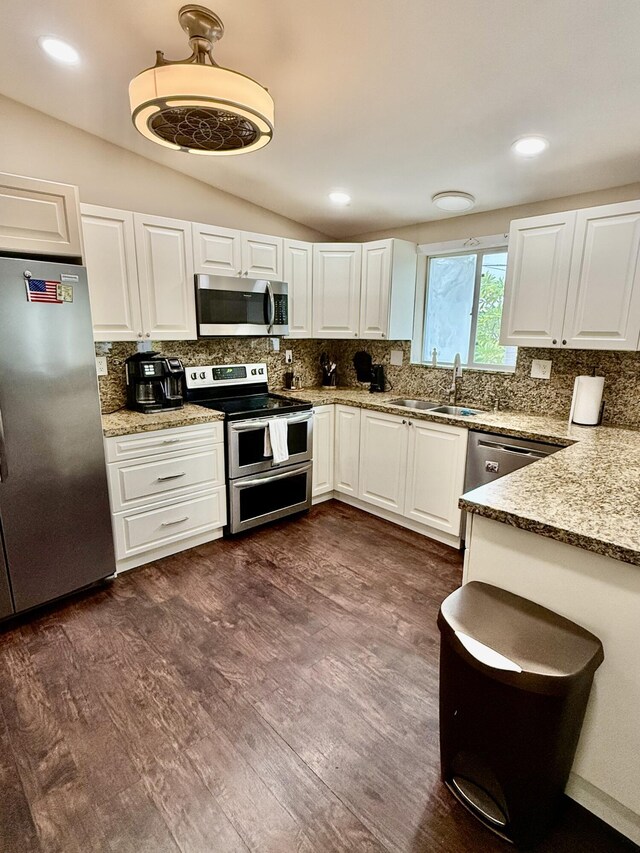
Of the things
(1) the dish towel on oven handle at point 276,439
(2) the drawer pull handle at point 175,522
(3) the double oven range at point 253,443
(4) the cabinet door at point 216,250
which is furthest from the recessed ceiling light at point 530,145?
(2) the drawer pull handle at point 175,522

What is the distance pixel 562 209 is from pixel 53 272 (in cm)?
299

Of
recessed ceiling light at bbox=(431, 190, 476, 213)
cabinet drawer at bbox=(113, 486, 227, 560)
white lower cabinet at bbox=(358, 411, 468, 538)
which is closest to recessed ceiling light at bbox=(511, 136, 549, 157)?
recessed ceiling light at bbox=(431, 190, 476, 213)

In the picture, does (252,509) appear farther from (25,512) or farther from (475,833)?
(475,833)

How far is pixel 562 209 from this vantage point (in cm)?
279

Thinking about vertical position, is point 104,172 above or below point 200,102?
above

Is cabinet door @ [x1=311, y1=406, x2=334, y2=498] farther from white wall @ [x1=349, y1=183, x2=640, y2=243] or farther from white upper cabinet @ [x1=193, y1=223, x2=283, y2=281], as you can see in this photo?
white wall @ [x1=349, y1=183, x2=640, y2=243]

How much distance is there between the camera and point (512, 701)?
1127 mm

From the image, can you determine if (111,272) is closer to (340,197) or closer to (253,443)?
(253,443)

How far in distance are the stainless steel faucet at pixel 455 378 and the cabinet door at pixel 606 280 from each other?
2.94 ft

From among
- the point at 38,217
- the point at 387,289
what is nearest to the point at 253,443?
the point at 387,289

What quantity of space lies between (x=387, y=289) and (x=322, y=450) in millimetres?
1398

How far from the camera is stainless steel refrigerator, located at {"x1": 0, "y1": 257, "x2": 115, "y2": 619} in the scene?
2.00 m

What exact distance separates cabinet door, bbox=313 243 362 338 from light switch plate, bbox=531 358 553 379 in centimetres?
142

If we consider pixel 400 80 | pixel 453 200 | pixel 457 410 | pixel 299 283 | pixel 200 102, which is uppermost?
pixel 400 80
